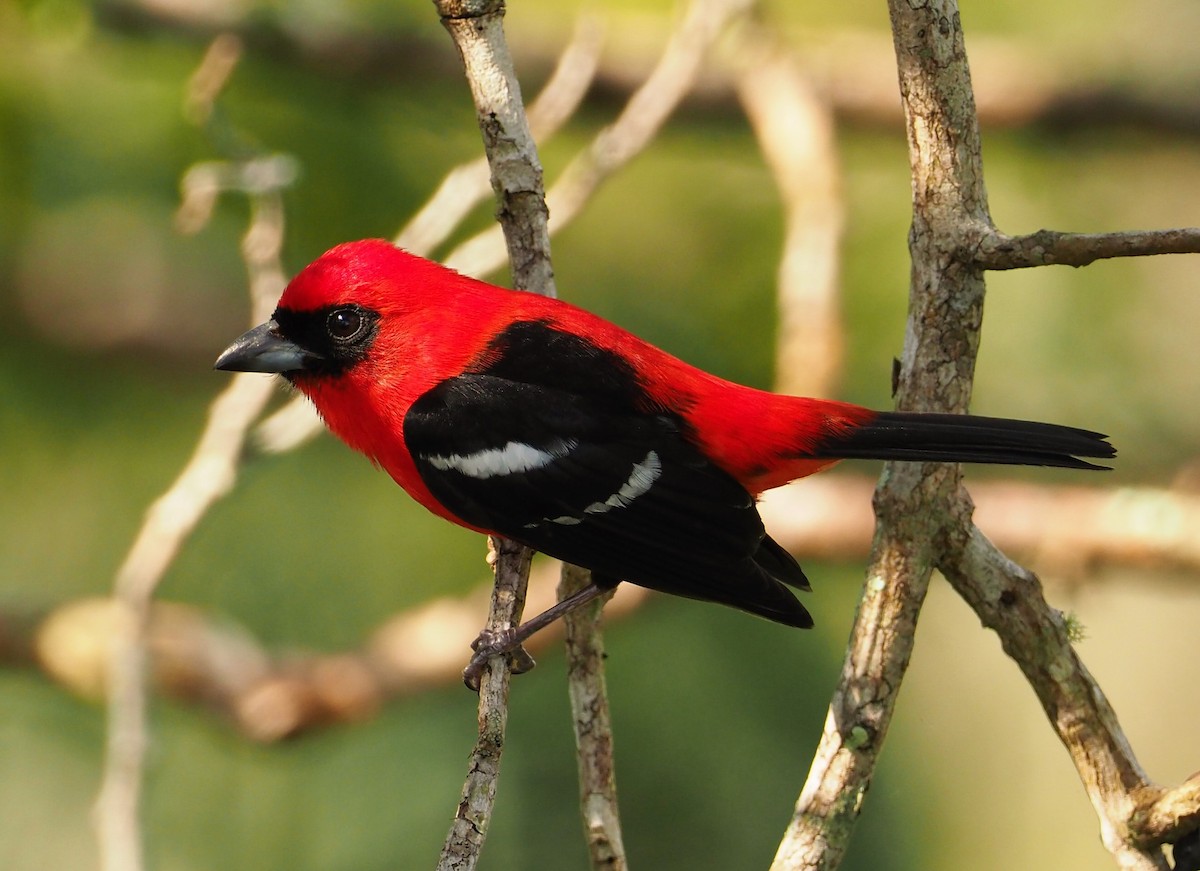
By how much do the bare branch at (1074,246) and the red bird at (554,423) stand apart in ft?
1.42

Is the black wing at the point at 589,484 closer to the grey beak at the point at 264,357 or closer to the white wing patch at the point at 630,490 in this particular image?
the white wing patch at the point at 630,490

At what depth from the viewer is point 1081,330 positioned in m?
5.65

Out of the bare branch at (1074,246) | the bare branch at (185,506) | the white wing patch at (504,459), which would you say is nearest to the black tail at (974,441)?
the bare branch at (1074,246)

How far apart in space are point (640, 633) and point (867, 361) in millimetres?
1487

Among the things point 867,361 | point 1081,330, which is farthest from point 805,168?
A: point 1081,330

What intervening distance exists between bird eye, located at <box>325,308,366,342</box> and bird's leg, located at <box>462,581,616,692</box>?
2.44 ft

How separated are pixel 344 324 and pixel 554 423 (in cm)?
54

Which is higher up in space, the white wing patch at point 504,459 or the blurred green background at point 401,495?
the blurred green background at point 401,495

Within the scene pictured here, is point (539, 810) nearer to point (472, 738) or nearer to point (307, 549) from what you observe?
point (472, 738)

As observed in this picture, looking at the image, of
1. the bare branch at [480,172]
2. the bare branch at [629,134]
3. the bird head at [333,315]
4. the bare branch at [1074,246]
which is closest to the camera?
the bare branch at [1074,246]

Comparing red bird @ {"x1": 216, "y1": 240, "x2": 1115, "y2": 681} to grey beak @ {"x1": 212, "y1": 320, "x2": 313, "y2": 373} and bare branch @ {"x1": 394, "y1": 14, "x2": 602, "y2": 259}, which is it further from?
bare branch @ {"x1": 394, "y1": 14, "x2": 602, "y2": 259}

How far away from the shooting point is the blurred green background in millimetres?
5094

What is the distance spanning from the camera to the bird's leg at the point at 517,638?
2.41 m

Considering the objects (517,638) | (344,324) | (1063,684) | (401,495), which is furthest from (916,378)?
(401,495)
